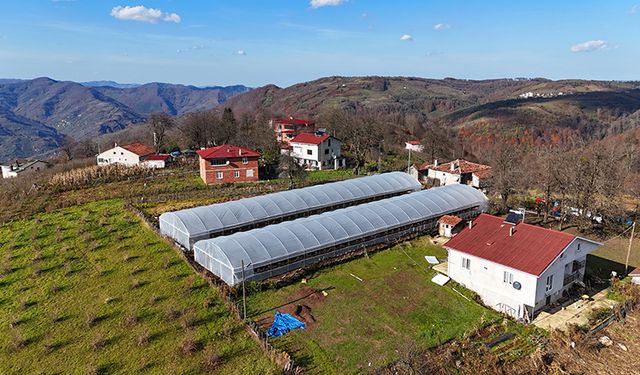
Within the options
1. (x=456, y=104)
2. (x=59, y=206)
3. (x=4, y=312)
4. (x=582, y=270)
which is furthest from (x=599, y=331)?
(x=456, y=104)

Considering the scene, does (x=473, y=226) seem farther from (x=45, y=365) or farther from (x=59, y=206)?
(x=59, y=206)

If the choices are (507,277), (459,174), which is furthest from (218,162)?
(507,277)

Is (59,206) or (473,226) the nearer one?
(473,226)

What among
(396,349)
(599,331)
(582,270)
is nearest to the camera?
(396,349)

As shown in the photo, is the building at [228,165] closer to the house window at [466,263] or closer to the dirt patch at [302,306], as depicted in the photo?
the dirt patch at [302,306]

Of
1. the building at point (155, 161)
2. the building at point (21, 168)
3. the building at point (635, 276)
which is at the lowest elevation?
the building at point (635, 276)

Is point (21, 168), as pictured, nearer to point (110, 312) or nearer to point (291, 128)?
point (291, 128)

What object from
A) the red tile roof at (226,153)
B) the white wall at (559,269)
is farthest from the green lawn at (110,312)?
the red tile roof at (226,153)
